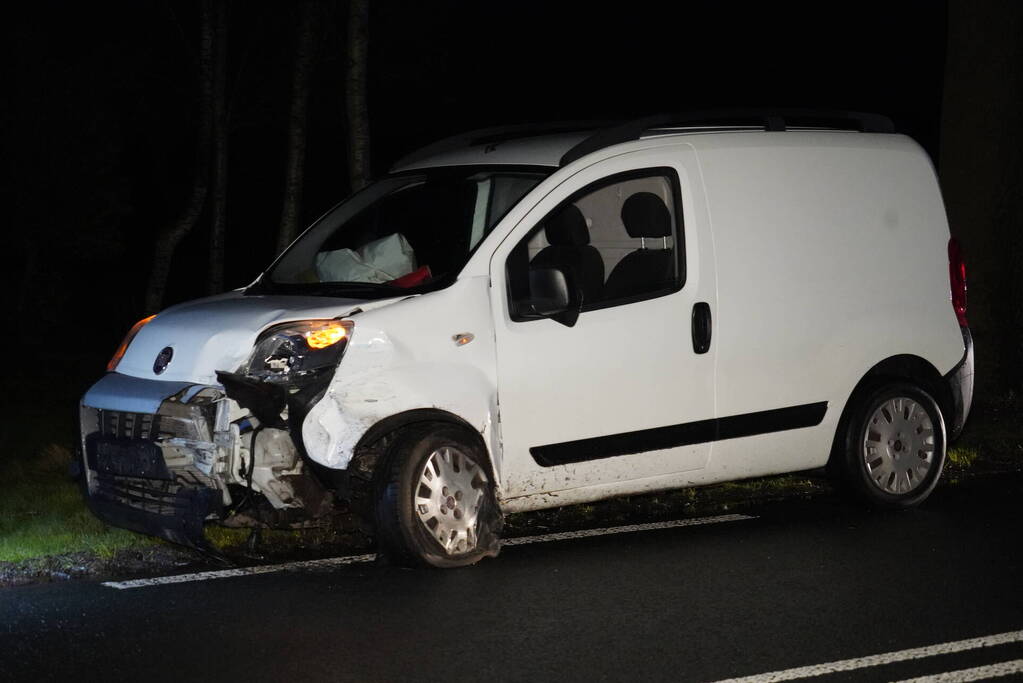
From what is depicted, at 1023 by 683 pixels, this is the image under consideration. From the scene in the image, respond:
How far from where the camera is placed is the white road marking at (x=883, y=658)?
564 centimetres

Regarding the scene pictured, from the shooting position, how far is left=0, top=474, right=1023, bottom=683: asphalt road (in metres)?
5.83

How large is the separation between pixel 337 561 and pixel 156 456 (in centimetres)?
99

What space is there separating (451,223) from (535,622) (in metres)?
3.14

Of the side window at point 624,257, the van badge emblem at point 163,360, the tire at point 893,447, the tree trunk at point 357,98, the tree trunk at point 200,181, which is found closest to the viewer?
the van badge emblem at point 163,360

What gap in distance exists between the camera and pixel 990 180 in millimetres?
12852

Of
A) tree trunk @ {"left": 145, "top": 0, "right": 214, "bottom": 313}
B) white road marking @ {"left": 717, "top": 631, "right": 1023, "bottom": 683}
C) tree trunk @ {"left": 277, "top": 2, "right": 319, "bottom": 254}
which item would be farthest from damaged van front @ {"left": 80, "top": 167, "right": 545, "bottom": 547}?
tree trunk @ {"left": 145, "top": 0, "right": 214, "bottom": 313}

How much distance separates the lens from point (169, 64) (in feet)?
98.5

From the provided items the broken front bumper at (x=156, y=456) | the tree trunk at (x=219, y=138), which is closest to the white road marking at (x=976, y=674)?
the broken front bumper at (x=156, y=456)

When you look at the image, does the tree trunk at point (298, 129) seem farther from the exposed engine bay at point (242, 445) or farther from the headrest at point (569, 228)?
the exposed engine bay at point (242, 445)

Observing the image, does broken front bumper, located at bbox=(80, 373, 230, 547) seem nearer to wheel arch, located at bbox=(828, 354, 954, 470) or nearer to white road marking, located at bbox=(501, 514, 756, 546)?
white road marking, located at bbox=(501, 514, 756, 546)

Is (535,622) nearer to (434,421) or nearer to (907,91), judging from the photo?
(434,421)

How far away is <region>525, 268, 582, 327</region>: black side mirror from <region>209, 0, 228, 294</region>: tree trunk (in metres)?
14.7

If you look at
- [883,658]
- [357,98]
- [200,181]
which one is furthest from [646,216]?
[200,181]

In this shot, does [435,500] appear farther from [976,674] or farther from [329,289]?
[976,674]
